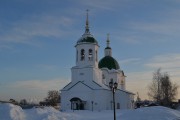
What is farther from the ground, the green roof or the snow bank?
the green roof

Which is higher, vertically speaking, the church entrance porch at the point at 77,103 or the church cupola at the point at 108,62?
the church cupola at the point at 108,62

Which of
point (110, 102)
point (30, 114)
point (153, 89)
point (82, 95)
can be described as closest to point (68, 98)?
point (82, 95)

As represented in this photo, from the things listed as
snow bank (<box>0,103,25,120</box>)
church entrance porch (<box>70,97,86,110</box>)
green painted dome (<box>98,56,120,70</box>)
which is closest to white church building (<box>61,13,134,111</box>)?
church entrance porch (<box>70,97,86,110</box>)

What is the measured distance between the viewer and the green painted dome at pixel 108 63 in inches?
2373

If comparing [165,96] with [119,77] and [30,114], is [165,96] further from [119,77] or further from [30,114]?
[30,114]

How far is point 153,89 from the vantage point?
186ft

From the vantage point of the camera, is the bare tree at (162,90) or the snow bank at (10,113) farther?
the bare tree at (162,90)

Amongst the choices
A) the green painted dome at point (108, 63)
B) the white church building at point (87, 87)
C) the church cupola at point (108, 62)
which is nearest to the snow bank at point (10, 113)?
the white church building at point (87, 87)

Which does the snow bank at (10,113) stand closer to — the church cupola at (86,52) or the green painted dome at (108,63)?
the church cupola at (86,52)

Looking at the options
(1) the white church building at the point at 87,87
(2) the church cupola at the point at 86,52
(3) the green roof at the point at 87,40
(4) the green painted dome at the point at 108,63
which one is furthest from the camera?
(4) the green painted dome at the point at 108,63

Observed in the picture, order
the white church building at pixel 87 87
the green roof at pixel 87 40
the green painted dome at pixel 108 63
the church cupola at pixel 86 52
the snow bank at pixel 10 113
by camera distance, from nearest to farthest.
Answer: the snow bank at pixel 10 113 < the white church building at pixel 87 87 < the church cupola at pixel 86 52 < the green roof at pixel 87 40 < the green painted dome at pixel 108 63

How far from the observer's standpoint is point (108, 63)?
60344 millimetres

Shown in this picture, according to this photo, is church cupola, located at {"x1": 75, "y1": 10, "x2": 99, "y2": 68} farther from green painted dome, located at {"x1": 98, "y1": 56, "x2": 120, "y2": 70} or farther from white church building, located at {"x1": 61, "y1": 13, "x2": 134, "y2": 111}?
green painted dome, located at {"x1": 98, "y1": 56, "x2": 120, "y2": 70}

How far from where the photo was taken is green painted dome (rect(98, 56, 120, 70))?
60263 millimetres
